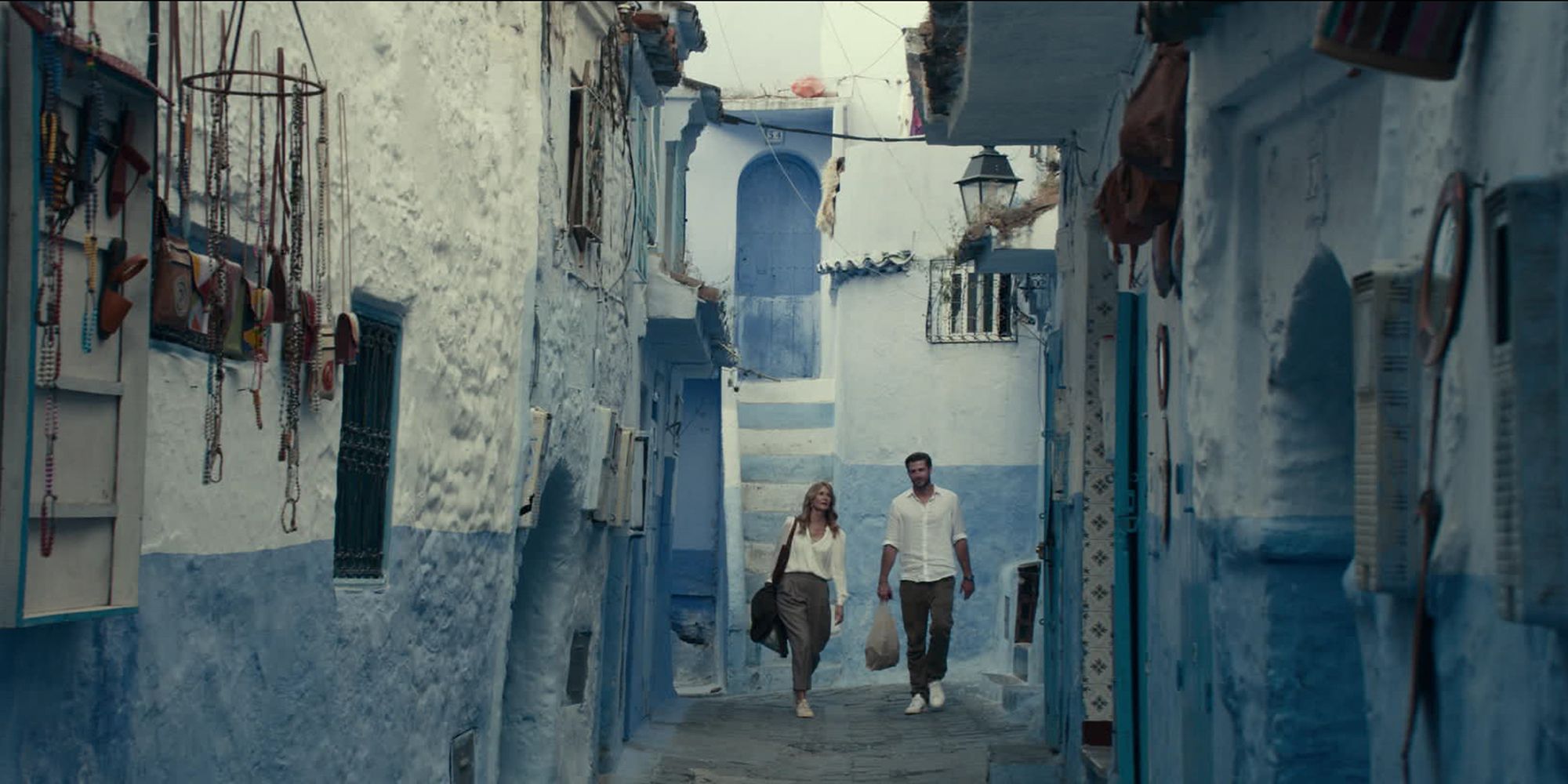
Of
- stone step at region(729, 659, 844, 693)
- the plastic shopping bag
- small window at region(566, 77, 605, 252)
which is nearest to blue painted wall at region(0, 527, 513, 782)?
small window at region(566, 77, 605, 252)

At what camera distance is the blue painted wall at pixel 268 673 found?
15.1ft

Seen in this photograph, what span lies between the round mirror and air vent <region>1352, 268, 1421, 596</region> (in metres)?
2.96

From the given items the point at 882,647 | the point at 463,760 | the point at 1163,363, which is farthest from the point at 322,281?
the point at 882,647

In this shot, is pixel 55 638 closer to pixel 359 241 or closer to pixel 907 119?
pixel 359 241

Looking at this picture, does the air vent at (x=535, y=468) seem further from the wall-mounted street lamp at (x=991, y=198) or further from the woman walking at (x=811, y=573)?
the wall-mounted street lamp at (x=991, y=198)

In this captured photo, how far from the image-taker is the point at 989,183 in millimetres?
12977

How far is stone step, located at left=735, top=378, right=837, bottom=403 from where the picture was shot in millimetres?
23125

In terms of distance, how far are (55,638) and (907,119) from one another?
65.2 ft

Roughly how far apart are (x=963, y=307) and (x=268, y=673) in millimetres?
16012

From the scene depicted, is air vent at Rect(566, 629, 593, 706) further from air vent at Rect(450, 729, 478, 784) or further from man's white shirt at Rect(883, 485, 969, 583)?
man's white shirt at Rect(883, 485, 969, 583)

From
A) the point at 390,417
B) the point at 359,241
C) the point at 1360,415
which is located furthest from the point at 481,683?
the point at 1360,415

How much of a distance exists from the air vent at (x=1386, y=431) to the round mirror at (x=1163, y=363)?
116 inches

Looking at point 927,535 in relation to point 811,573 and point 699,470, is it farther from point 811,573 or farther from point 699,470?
point 699,470

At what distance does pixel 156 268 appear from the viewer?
506cm
